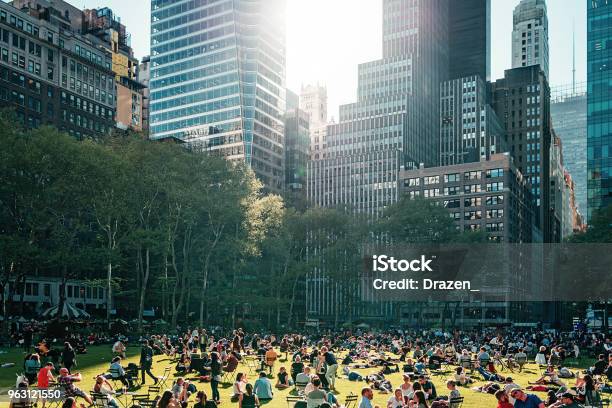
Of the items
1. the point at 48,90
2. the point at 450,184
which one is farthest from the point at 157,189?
the point at 450,184

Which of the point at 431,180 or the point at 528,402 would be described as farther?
the point at 431,180

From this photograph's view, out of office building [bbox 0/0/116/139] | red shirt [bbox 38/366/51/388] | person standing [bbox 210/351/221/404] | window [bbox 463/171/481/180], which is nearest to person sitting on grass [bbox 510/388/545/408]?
person standing [bbox 210/351/221/404]

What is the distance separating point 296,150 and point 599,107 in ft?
280

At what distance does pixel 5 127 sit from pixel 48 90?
61272mm

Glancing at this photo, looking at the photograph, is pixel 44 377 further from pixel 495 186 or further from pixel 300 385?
pixel 495 186

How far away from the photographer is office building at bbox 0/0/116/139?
358 feet

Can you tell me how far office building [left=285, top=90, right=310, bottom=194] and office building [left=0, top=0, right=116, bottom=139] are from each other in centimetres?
6257

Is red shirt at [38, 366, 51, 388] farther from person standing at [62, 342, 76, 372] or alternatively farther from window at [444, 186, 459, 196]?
window at [444, 186, 459, 196]

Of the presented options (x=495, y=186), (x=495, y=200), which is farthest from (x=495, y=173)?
(x=495, y=200)

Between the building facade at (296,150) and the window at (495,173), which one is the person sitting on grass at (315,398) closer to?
the window at (495,173)

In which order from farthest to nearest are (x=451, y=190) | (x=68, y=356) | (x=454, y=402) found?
(x=451, y=190)
(x=68, y=356)
(x=454, y=402)

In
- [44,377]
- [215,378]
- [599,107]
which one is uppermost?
[599,107]

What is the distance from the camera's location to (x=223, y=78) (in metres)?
169

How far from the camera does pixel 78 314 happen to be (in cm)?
6512
